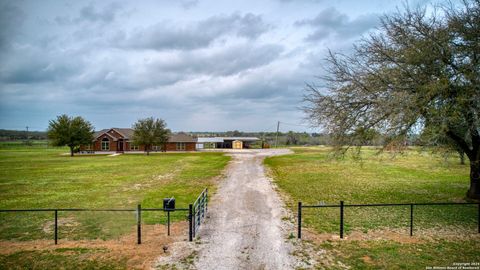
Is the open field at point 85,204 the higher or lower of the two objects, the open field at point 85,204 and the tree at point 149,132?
the lower

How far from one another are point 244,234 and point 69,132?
1950 inches

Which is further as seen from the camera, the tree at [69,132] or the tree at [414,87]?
the tree at [69,132]

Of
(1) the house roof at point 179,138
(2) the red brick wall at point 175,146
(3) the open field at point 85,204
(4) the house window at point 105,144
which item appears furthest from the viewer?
(1) the house roof at point 179,138

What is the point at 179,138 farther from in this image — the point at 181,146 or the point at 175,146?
the point at 175,146

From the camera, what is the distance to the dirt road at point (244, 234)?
314 inches

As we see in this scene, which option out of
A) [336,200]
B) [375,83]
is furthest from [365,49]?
[336,200]

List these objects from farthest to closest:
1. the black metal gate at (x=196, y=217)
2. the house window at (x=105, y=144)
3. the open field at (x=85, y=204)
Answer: the house window at (x=105, y=144)
the black metal gate at (x=196, y=217)
the open field at (x=85, y=204)

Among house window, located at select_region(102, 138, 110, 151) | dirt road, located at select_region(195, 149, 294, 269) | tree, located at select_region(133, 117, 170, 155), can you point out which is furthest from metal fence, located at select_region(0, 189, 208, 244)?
house window, located at select_region(102, 138, 110, 151)

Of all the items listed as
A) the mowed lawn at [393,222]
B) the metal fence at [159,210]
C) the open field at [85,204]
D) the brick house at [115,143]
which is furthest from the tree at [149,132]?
the metal fence at [159,210]

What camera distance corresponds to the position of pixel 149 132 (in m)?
53.4

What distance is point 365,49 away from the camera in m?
14.1

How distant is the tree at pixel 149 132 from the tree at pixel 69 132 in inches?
338

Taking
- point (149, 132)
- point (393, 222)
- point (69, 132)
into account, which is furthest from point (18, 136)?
point (393, 222)

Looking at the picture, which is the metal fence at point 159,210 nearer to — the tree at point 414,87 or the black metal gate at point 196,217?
the black metal gate at point 196,217
